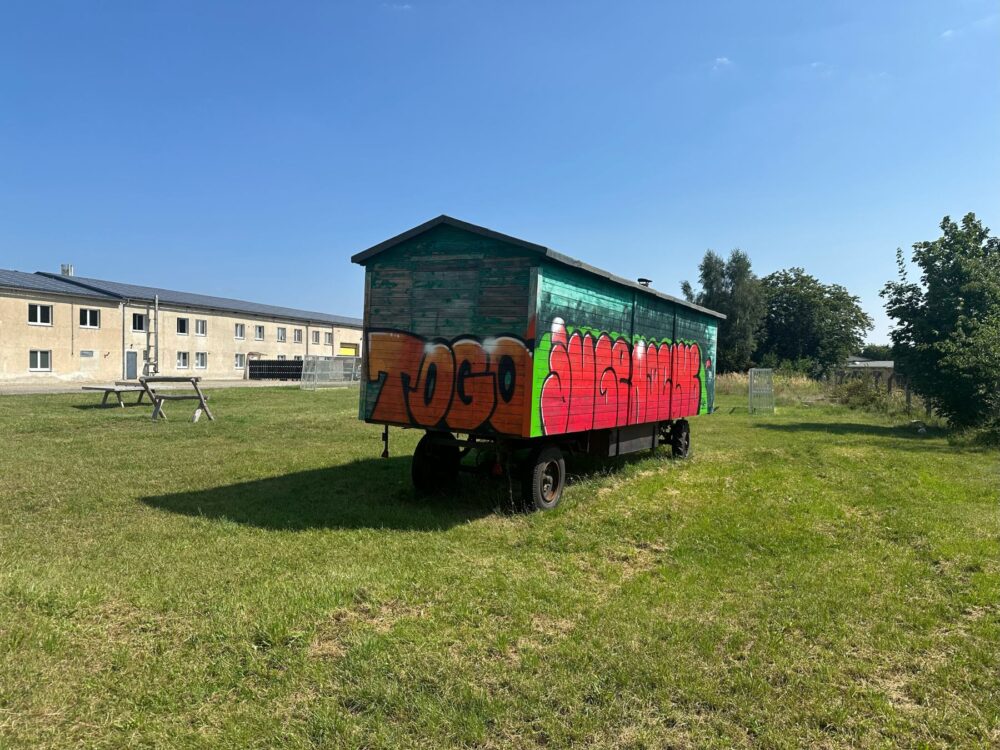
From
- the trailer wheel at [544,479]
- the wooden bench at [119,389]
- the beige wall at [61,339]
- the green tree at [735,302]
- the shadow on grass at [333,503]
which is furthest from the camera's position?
the green tree at [735,302]

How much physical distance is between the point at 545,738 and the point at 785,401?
31659mm

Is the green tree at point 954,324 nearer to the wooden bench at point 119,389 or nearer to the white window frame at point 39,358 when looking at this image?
the wooden bench at point 119,389

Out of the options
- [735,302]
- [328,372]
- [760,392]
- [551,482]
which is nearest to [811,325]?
[735,302]

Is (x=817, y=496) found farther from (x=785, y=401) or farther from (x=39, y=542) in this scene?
(x=785, y=401)

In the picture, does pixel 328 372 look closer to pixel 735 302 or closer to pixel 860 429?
pixel 860 429

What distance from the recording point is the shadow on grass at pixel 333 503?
7.13 m

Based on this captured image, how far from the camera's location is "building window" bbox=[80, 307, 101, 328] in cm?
3841

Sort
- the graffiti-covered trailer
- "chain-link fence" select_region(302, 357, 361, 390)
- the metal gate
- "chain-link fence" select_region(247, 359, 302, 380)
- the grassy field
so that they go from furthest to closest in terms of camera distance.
→ "chain-link fence" select_region(247, 359, 302, 380) → "chain-link fence" select_region(302, 357, 361, 390) → the metal gate → the graffiti-covered trailer → the grassy field

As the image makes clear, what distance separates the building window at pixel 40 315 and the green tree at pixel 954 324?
41.7 metres

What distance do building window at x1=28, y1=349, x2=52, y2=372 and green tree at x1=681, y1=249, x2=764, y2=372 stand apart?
52.5 m

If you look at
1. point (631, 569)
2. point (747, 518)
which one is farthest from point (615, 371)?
point (631, 569)

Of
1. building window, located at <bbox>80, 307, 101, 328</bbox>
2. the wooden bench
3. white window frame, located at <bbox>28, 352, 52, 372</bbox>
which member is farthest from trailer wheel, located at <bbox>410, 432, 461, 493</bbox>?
building window, located at <bbox>80, 307, 101, 328</bbox>

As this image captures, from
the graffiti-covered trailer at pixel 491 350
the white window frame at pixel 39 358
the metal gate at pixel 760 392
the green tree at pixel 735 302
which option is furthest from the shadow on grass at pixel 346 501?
the green tree at pixel 735 302

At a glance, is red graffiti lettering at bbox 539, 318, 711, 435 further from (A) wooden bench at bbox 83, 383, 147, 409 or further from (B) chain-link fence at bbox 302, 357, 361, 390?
(B) chain-link fence at bbox 302, 357, 361, 390
